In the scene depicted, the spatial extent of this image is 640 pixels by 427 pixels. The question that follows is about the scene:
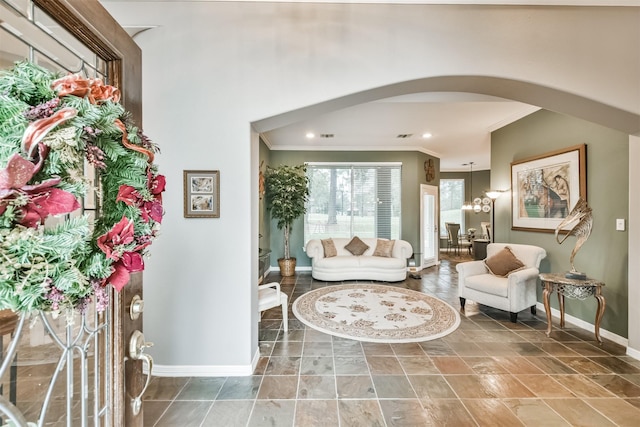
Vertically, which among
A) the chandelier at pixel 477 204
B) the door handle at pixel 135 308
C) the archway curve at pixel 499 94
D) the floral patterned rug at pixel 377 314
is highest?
the archway curve at pixel 499 94

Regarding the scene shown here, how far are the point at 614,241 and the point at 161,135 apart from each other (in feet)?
15.0

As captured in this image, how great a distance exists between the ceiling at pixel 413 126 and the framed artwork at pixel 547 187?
82 centimetres

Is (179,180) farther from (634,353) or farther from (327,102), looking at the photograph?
(634,353)

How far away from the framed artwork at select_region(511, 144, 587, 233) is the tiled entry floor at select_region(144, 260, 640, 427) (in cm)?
150

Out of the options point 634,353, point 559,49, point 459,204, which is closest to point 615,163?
point 559,49

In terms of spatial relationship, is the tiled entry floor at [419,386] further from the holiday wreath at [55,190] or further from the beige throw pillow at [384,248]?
the beige throw pillow at [384,248]

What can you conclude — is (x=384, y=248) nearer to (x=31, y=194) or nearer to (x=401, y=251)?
(x=401, y=251)

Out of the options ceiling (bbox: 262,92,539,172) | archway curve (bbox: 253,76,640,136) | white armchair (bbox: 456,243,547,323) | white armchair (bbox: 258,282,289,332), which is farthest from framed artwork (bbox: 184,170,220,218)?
white armchair (bbox: 456,243,547,323)

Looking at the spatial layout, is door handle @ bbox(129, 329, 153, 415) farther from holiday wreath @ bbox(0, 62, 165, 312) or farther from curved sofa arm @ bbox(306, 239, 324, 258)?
curved sofa arm @ bbox(306, 239, 324, 258)

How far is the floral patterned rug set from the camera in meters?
2.84

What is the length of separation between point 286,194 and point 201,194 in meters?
3.03

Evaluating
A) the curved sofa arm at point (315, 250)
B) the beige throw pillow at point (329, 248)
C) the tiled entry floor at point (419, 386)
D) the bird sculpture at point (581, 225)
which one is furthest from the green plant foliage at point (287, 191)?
the bird sculpture at point (581, 225)

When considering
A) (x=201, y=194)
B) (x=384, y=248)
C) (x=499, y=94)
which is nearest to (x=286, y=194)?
(x=384, y=248)

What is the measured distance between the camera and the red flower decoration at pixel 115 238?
24.2 inches
